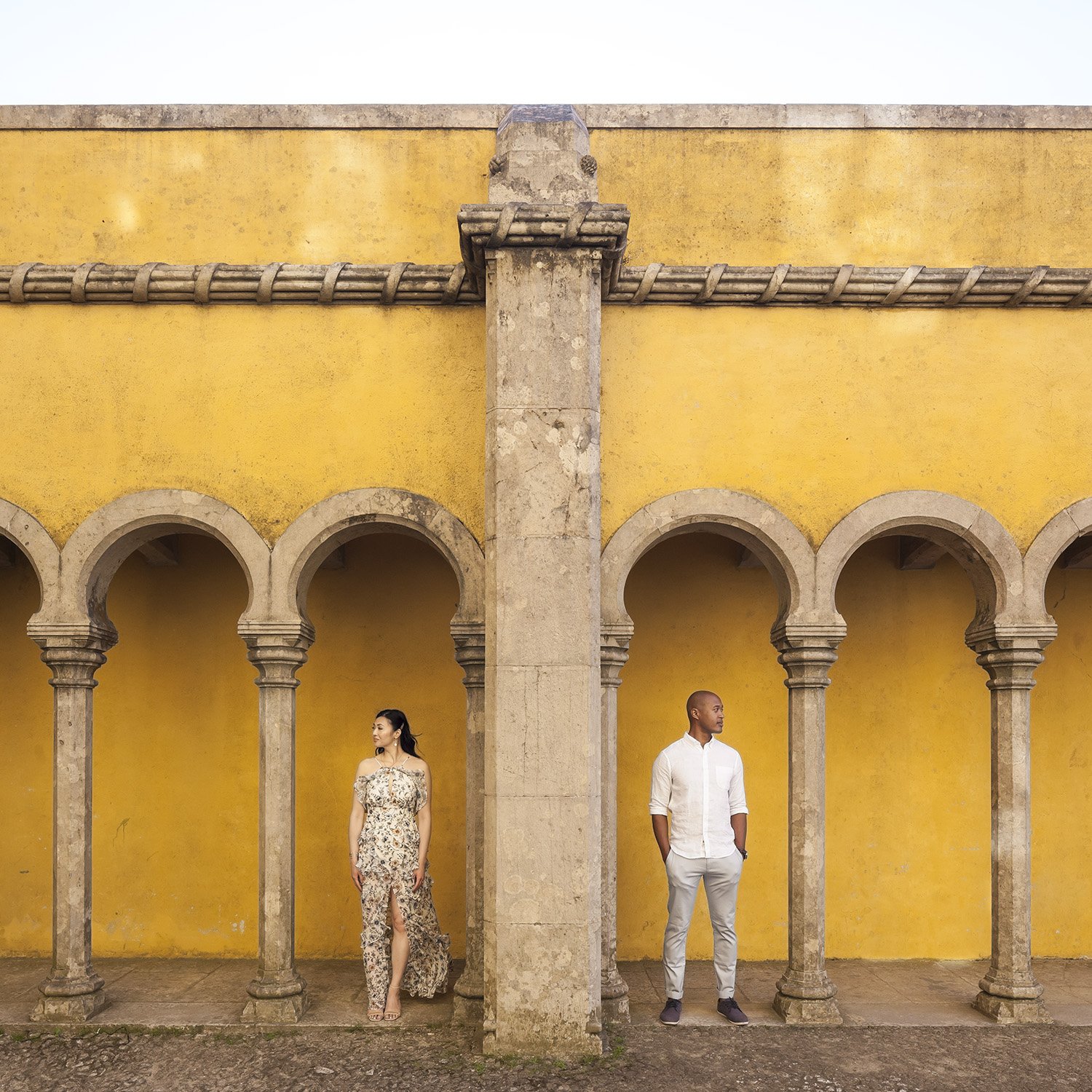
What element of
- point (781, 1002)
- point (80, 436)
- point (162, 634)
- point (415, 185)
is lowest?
point (781, 1002)

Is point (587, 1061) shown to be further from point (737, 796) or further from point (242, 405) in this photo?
point (242, 405)

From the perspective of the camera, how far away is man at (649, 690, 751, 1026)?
606cm

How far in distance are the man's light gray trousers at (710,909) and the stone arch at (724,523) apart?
1.41 metres

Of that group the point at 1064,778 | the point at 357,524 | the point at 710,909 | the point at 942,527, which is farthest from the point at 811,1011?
the point at 357,524

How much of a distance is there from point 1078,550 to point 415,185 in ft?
17.0

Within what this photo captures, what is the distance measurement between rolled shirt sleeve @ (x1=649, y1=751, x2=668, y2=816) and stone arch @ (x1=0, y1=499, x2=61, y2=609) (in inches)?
140

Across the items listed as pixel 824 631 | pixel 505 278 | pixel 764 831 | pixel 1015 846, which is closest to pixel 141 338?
pixel 505 278

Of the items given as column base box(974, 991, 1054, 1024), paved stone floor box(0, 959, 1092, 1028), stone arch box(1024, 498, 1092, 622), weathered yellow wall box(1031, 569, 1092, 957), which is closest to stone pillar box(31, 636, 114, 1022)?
paved stone floor box(0, 959, 1092, 1028)

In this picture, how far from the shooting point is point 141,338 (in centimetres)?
656

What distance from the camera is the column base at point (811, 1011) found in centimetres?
608

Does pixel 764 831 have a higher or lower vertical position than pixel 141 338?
lower

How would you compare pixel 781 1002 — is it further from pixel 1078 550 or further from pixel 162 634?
pixel 162 634

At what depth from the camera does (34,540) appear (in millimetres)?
6398

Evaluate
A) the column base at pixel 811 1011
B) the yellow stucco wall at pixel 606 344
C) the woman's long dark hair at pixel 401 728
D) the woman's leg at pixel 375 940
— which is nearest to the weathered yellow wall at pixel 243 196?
the yellow stucco wall at pixel 606 344
